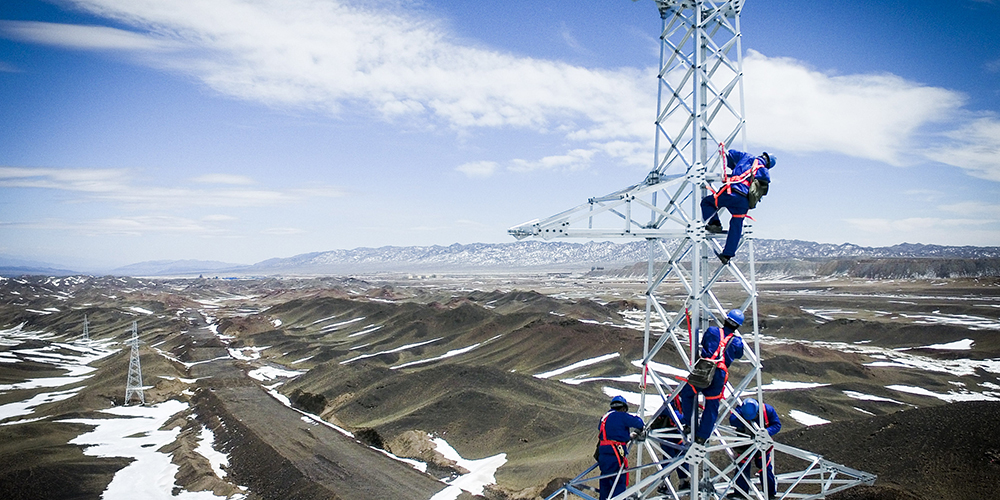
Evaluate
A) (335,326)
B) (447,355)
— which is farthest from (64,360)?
(447,355)

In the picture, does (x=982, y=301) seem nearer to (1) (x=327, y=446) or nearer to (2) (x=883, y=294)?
(2) (x=883, y=294)

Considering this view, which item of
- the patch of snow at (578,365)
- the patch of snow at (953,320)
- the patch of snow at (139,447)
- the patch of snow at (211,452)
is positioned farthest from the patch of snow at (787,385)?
the patch of snow at (953,320)

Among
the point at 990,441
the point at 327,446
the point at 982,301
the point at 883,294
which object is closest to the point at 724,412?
the point at 990,441

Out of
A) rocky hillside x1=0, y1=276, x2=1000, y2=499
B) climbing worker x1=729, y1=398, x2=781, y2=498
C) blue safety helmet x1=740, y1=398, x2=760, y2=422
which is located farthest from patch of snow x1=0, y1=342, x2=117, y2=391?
blue safety helmet x1=740, y1=398, x2=760, y2=422

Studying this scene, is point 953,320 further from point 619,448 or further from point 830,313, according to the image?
point 619,448

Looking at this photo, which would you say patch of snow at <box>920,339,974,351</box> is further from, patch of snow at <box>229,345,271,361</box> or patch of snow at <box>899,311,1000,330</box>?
patch of snow at <box>229,345,271,361</box>

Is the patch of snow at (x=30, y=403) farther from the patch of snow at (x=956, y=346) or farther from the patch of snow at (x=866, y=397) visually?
the patch of snow at (x=956, y=346)
